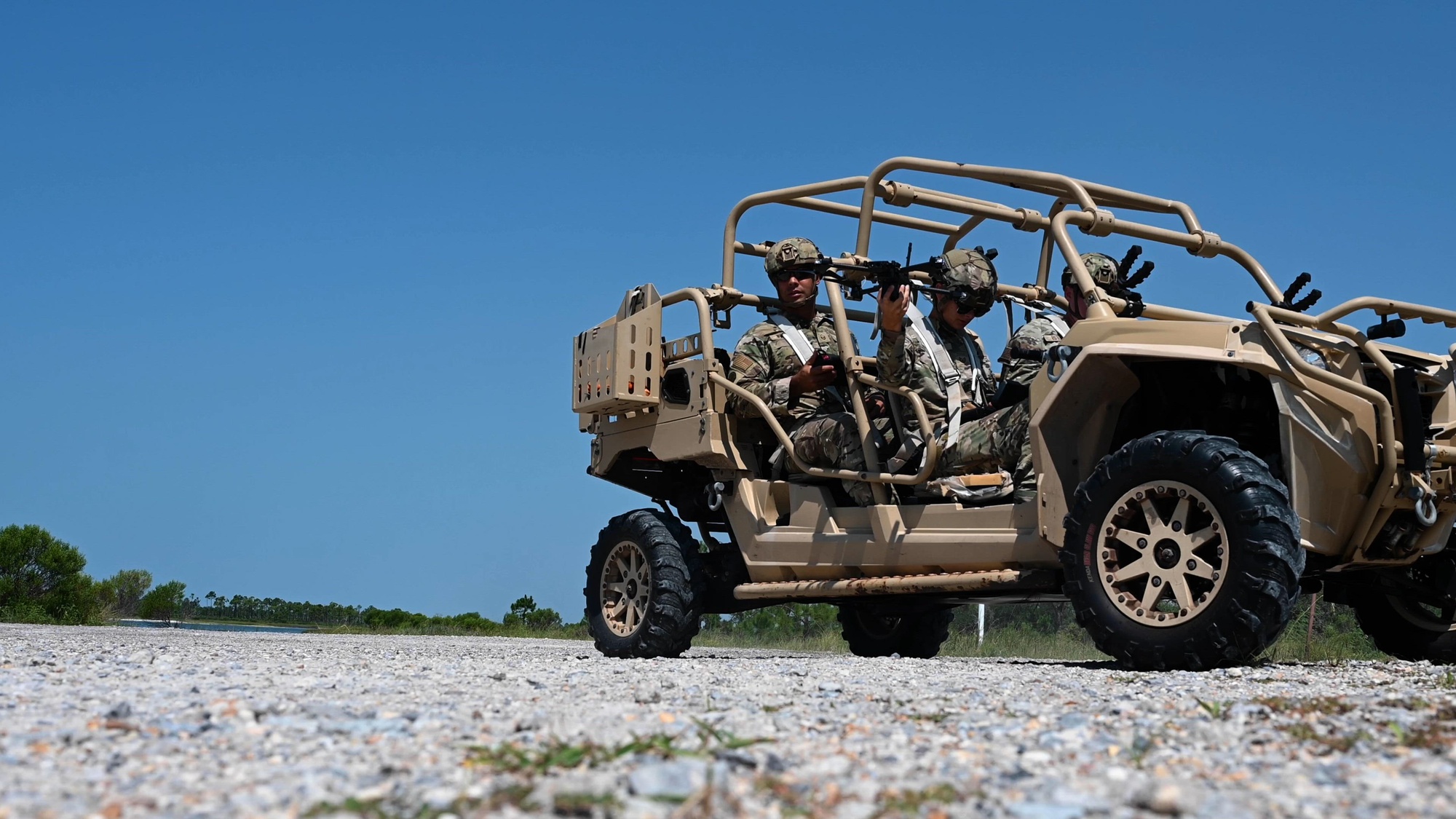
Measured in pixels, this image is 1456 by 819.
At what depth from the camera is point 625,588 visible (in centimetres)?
901

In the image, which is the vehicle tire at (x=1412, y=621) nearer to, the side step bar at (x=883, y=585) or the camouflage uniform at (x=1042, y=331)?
the side step bar at (x=883, y=585)

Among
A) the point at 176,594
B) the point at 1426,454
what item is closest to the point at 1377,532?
the point at 1426,454

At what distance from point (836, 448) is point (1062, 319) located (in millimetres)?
1499

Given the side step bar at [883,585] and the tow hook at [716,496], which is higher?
the tow hook at [716,496]

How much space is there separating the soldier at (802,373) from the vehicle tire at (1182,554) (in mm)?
1913

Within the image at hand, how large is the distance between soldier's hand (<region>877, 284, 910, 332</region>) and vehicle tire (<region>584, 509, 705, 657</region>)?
2186 mm

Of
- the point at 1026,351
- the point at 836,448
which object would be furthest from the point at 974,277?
the point at 836,448

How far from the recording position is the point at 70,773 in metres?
2.88

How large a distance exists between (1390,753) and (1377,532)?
2.92m

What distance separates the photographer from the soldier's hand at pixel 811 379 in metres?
8.00

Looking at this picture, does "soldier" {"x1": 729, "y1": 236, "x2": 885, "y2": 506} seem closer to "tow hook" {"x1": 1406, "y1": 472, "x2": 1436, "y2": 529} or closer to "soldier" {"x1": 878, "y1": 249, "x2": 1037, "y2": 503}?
"soldier" {"x1": 878, "y1": 249, "x2": 1037, "y2": 503}

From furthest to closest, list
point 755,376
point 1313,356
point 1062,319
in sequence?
point 755,376 < point 1062,319 < point 1313,356

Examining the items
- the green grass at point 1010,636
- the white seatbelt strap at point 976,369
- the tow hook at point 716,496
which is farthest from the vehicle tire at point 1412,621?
the tow hook at point 716,496

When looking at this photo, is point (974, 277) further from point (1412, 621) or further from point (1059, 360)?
point (1412, 621)
